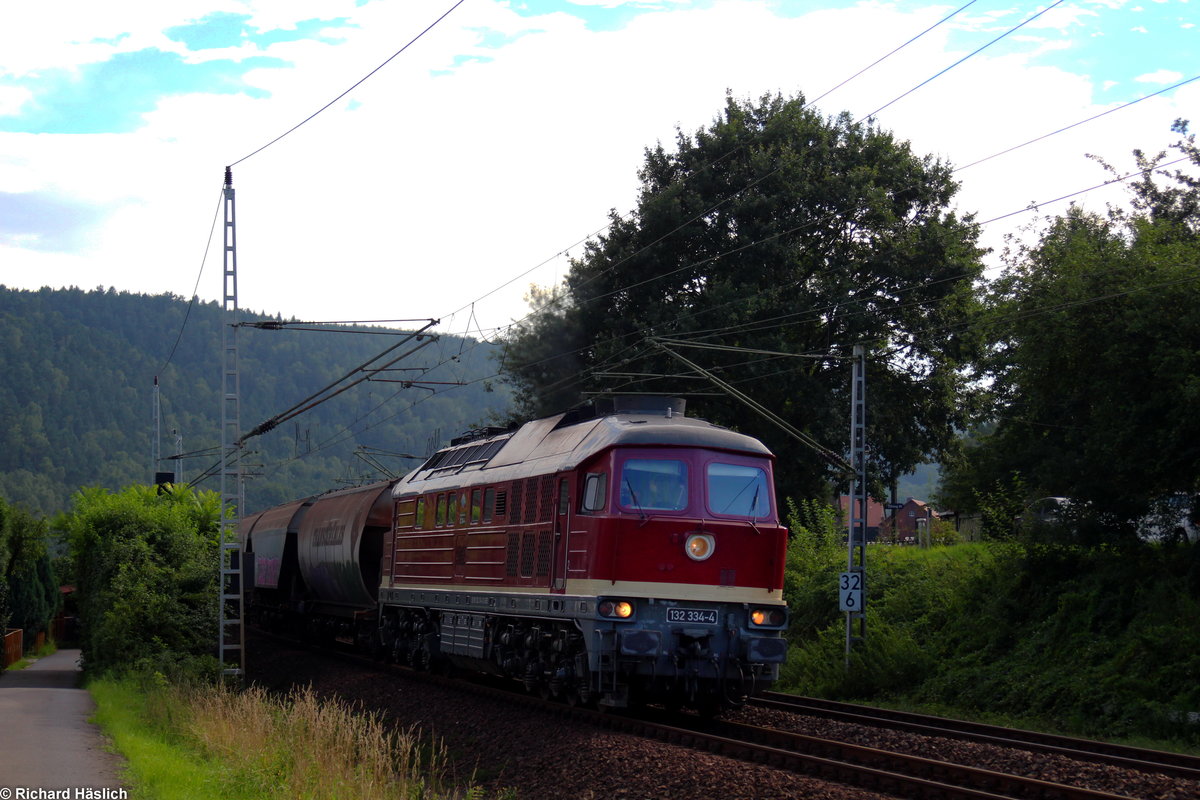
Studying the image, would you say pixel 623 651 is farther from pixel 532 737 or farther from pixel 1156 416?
pixel 1156 416

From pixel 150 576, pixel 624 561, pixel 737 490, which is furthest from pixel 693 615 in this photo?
pixel 150 576

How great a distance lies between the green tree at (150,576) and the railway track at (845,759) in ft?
28.9

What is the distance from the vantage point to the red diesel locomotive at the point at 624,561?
1555cm

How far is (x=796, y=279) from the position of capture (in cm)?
3731

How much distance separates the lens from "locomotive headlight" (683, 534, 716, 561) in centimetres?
1584

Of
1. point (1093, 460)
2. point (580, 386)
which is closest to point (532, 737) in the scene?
point (1093, 460)

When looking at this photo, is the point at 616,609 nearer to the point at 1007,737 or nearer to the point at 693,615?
the point at 693,615

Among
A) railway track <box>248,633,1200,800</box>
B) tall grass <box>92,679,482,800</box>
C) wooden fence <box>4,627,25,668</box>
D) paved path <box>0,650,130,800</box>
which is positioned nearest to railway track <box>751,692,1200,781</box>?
railway track <box>248,633,1200,800</box>

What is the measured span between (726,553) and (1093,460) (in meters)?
9.76

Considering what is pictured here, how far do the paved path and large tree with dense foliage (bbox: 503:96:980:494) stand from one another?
60.8 ft

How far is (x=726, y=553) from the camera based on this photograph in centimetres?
1605

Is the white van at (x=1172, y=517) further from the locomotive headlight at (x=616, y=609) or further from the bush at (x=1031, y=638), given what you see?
the locomotive headlight at (x=616, y=609)

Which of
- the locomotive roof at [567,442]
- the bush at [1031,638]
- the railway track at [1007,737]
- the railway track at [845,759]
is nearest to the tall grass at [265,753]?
the railway track at [845,759]

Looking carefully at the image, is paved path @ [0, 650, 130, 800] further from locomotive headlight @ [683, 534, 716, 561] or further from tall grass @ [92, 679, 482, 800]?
locomotive headlight @ [683, 534, 716, 561]
